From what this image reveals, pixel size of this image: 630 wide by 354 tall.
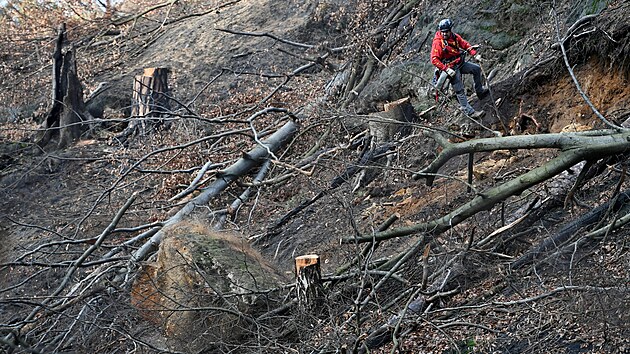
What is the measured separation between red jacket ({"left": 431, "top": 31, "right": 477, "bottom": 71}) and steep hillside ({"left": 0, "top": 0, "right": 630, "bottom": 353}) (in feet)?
2.25

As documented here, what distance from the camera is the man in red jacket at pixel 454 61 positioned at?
36.3ft

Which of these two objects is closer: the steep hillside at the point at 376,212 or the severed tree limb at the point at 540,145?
the severed tree limb at the point at 540,145

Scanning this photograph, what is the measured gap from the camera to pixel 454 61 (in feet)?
36.7

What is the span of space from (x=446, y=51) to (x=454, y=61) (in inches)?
7.0

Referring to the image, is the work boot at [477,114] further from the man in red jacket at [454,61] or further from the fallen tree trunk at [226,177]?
the fallen tree trunk at [226,177]

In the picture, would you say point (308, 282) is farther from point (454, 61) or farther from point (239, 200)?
point (454, 61)

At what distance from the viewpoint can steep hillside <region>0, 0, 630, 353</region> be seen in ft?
22.5

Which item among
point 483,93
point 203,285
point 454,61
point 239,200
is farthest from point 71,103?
point 203,285

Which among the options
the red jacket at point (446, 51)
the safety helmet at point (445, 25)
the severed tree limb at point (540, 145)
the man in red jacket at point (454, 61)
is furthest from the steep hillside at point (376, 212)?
the safety helmet at point (445, 25)

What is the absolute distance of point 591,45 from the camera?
9.80m

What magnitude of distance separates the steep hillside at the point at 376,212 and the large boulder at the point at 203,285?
4cm

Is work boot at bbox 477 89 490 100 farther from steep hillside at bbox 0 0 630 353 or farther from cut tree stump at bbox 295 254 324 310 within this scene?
cut tree stump at bbox 295 254 324 310

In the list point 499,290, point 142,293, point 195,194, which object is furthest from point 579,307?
point 195,194

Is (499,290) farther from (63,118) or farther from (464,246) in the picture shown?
(63,118)
